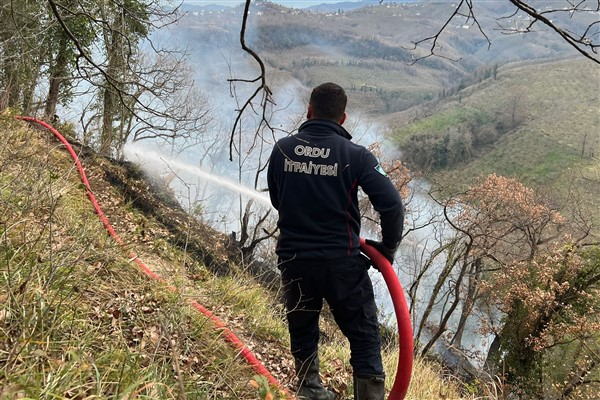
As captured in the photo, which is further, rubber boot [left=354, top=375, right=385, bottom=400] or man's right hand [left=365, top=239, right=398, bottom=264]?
man's right hand [left=365, top=239, right=398, bottom=264]

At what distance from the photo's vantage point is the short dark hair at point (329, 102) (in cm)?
267

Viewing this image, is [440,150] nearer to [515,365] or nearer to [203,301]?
[515,365]

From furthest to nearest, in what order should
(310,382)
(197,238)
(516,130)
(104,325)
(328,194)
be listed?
(516,130) < (197,238) < (310,382) < (328,194) < (104,325)

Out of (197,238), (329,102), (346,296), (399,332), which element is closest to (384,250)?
(346,296)

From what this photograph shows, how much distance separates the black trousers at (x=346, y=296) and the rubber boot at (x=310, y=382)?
14.1 inches

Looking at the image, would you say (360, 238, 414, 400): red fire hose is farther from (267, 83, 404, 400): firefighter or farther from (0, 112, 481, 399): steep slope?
(0, 112, 481, 399): steep slope

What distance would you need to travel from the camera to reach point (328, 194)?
2545 millimetres

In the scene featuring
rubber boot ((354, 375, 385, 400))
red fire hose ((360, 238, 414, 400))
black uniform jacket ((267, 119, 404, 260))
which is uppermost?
black uniform jacket ((267, 119, 404, 260))

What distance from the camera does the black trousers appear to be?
257 cm

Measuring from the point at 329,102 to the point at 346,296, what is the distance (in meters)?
1.24

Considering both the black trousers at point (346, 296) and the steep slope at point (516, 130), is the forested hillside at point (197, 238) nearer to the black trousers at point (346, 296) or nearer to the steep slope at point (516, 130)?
the black trousers at point (346, 296)

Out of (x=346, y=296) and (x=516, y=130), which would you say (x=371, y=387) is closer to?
(x=346, y=296)

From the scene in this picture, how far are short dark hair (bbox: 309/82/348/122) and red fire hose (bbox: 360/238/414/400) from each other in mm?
917

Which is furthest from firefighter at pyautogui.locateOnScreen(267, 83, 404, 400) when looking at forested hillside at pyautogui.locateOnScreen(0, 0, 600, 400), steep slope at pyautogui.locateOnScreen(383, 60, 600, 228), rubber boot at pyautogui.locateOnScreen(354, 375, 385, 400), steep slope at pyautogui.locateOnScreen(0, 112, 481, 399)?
steep slope at pyautogui.locateOnScreen(383, 60, 600, 228)
